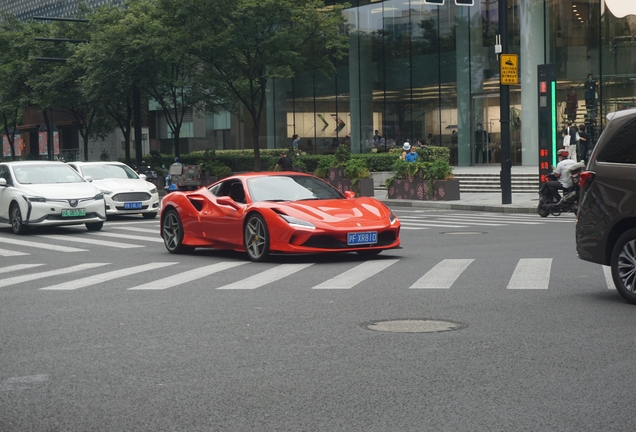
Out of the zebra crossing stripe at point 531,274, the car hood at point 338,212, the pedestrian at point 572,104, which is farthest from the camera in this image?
the pedestrian at point 572,104

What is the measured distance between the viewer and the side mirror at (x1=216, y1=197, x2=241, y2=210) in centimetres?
1487

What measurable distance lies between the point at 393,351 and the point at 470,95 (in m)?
41.6

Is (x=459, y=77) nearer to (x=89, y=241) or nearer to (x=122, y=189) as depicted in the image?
(x=122, y=189)

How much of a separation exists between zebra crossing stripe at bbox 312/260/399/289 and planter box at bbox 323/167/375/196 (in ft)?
67.1

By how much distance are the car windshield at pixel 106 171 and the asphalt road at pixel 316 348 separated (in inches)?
514

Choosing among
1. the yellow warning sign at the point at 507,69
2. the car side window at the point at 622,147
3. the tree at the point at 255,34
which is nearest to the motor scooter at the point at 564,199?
the yellow warning sign at the point at 507,69

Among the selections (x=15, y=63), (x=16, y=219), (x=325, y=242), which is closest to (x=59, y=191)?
(x=16, y=219)

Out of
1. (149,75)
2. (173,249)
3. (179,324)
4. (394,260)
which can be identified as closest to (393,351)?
(179,324)

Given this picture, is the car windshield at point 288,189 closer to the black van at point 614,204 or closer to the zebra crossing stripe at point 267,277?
the zebra crossing stripe at point 267,277

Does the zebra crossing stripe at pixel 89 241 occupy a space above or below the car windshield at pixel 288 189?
below

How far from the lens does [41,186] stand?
2178cm

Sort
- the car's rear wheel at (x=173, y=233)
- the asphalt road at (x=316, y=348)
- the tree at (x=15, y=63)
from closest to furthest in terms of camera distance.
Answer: the asphalt road at (x=316, y=348) < the car's rear wheel at (x=173, y=233) < the tree at (x=15, y=63)

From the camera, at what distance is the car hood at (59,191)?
21.3 metres

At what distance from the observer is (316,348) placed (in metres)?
7.54
